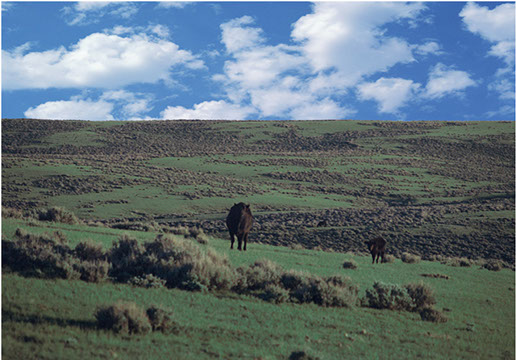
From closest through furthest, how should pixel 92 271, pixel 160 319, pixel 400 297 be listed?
1. pixel 160 319
2. pixel 92 271
3. pixel 400 297

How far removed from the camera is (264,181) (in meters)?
72.9

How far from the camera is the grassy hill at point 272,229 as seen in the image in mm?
9633

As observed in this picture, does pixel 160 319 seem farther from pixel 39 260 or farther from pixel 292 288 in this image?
pixel 292 288

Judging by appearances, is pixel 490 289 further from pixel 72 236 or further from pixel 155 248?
pixel 72 236

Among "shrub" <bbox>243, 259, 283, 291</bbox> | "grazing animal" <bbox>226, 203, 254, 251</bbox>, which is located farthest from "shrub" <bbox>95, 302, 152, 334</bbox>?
"grazing animal" <bbox>226, 203, 254, 251</bbox>

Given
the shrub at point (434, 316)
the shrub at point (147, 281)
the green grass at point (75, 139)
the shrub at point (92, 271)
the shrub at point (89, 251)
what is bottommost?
the shrub at point (434, 316)

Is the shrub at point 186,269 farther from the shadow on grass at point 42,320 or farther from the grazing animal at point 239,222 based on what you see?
the grazing animal at point 239,222

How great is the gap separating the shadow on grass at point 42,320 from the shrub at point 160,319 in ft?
3.47

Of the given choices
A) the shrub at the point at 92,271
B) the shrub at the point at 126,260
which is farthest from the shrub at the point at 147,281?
the shrub at the point at 92,271

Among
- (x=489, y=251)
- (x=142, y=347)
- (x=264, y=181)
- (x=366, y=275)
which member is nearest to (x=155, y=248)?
(x=142, y=347)

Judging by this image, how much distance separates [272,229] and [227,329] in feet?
104

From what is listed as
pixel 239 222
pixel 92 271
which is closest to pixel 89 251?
pixel 92 271

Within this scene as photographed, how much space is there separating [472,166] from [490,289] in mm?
78615

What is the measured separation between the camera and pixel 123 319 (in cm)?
854
